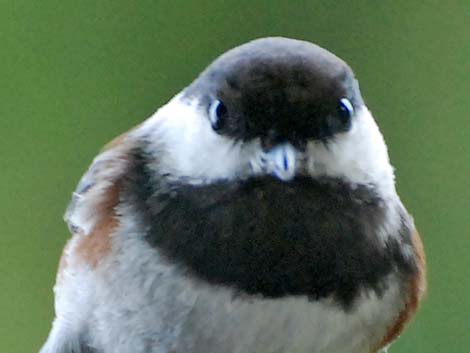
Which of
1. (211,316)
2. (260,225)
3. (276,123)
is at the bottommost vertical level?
(211,316)

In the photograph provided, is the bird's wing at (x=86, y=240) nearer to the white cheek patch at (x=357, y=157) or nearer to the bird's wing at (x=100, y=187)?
the bird's wing at (x=100, y=187)

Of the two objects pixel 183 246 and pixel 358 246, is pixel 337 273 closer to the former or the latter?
pixel 358 246

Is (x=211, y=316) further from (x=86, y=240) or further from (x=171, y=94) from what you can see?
(x=171, y=94)

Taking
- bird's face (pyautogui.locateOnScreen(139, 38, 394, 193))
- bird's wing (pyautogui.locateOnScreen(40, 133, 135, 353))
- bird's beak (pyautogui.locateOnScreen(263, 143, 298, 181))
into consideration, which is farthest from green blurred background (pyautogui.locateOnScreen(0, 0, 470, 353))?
bird's beak (pyautogui.locateOnScreen(263, 143, 298, 181))

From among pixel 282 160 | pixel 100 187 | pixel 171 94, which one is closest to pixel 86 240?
pixel 100 187

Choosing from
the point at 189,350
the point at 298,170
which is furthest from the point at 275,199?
the point at 189,350

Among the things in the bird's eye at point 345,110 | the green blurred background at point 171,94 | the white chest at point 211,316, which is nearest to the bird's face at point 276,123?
the bird's eye at point 345,110

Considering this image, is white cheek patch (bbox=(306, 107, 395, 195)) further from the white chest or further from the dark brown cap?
the white chest
